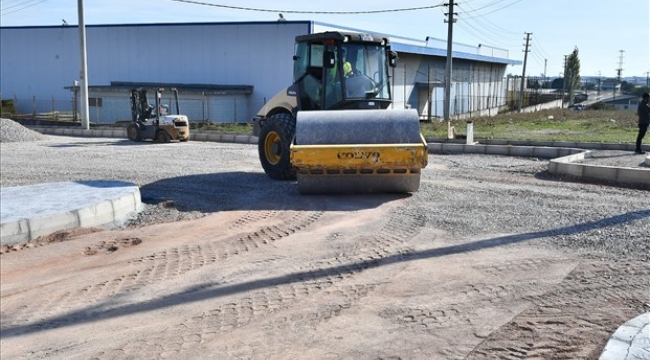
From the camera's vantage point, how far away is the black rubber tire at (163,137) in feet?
77.6

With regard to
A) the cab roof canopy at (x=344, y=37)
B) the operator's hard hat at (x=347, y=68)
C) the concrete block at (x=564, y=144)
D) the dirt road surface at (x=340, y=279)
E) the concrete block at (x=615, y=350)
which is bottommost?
the dirt road surface at (x=340, y=279)

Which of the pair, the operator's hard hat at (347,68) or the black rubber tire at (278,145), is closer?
the black rubber tire at (278,145)

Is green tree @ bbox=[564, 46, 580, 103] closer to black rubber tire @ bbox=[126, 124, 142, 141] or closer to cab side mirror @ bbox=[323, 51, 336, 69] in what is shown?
black rubber tire @ bbox=[126, 124, 142, 141]

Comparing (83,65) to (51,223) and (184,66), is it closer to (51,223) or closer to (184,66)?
(184,66)

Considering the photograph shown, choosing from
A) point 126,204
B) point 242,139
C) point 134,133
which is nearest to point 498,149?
point 242,139

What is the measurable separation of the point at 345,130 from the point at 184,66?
90.2ft

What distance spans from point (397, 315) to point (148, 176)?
31.1 feet

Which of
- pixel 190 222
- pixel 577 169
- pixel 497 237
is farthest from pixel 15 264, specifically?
pixel 577 169

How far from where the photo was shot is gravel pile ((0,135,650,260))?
8.56 meters

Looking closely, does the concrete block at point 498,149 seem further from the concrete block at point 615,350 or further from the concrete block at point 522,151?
the concrete block at point 615,350

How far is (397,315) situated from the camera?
5.77 m

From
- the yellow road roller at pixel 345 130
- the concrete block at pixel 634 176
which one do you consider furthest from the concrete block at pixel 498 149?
the yellow road roller at pixel 345 130

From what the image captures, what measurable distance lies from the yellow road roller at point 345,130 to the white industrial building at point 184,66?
765 inches

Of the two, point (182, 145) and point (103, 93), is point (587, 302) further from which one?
point (103, 93)
